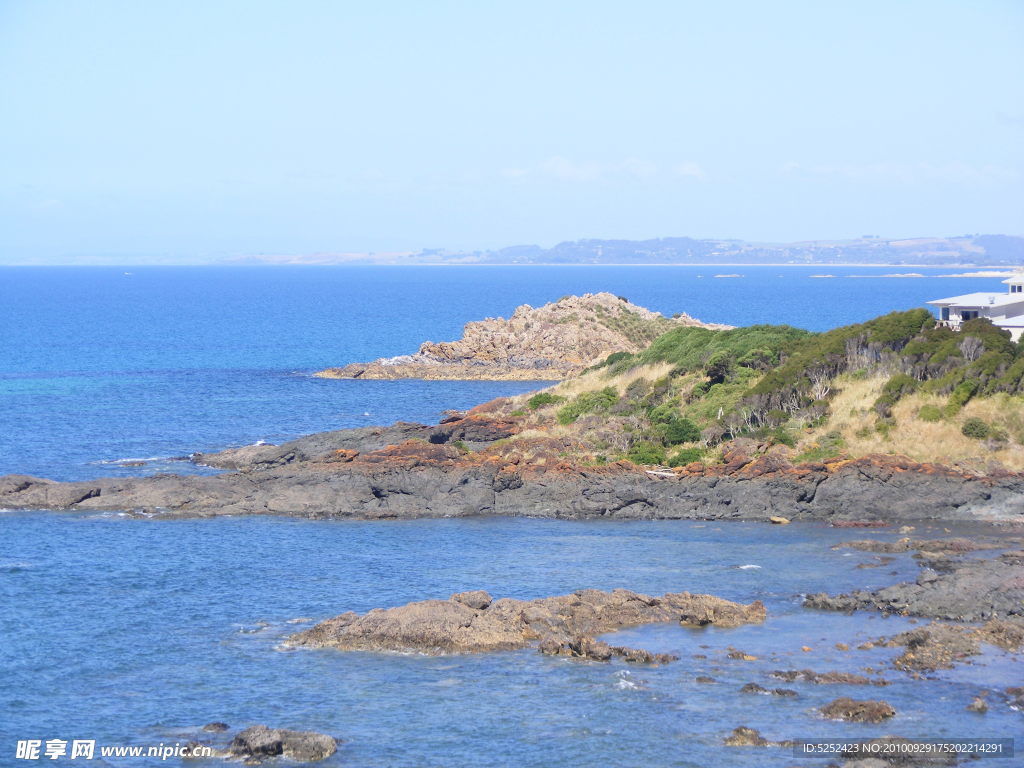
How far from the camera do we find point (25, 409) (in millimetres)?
79438

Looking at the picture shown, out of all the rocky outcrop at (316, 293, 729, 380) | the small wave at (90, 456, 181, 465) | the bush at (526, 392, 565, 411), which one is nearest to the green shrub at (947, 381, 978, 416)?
the bush at (526, 392, 565, 411)

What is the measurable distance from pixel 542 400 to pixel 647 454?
11.8m

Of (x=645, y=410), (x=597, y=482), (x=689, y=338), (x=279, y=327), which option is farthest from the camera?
(x=279, y=327)

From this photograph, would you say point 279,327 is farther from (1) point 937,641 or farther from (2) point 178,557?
(1) point 937,641

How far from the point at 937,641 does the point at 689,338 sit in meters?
40.4

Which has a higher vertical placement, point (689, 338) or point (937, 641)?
point (689, 338)

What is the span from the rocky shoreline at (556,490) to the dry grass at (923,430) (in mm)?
1813

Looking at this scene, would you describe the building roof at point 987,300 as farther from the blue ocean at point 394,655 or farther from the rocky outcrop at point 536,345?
the blue ocean at point 394,655

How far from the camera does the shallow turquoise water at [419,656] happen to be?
26.7m

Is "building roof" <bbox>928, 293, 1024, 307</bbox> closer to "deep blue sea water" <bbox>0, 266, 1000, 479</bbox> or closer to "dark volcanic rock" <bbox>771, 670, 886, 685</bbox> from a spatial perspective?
"deep blue sea water" <bbox>0, 266, 1000, 479</bbox>

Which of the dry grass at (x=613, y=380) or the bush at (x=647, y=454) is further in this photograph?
the dry grass at (x=613, y=380)

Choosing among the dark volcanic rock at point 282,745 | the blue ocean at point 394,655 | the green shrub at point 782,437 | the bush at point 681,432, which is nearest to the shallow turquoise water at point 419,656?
the blue ocean at point 394,655

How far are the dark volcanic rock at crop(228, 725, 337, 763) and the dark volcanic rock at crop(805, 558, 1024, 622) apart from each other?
52.9 ft

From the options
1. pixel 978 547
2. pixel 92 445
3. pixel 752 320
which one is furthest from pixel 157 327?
pixel 978 547
